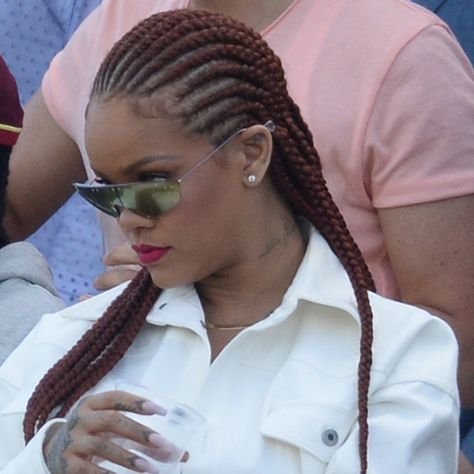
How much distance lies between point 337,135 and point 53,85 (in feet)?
2.47

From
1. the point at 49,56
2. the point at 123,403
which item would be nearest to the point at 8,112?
the point at 123,403

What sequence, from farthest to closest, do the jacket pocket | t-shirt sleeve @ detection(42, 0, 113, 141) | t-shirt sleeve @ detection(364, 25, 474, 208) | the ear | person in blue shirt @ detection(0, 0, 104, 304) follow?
person in blue shirt @ detection(0, 0, 104, 304) < t-shirt sleeve @ detection(42, 0, 113, 141) < t-shirt sleeve @ detection(364, 25, 474, 208) < the ear < the jacket pocket

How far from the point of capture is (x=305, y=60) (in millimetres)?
2787

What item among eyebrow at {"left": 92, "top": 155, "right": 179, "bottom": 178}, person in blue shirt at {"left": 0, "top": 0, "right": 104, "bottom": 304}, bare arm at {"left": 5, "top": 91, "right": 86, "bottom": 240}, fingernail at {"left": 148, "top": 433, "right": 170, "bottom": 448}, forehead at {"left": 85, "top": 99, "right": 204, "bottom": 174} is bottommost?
person in blue shirt at {"left": 0, "top": 0, "right": 104, "bottom": 304}

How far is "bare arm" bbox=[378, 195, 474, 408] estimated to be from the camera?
2693mm

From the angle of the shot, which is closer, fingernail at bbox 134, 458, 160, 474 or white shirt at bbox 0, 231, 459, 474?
fingernail at bbox 134, 458, 160, 474

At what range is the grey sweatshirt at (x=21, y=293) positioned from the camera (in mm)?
2789

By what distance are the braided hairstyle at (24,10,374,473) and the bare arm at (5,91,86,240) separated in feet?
2.63

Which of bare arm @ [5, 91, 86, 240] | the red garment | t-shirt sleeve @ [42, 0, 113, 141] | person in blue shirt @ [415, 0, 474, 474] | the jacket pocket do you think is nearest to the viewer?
the jacket pocket

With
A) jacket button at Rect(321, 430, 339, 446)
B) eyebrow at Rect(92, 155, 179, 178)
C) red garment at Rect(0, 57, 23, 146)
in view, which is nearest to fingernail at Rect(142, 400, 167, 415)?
jacket button at Rect(321, 430, 339, 446)

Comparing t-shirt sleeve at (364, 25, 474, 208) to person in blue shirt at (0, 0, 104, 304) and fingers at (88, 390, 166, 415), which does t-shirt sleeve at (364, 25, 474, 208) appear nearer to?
fingers at (88, 390, 166, 415)

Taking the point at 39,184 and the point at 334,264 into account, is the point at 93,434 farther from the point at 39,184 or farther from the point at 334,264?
the point at 39,184

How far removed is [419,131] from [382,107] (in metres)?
0.08

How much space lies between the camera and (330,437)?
2240 millimetres
